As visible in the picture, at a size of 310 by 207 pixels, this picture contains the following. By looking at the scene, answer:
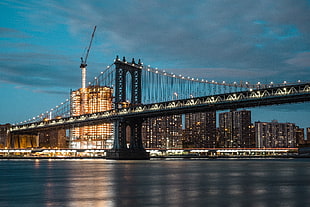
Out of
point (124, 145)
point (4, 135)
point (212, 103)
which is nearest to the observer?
point (212, 103)

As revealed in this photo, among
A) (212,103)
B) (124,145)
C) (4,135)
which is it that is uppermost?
(212,103)

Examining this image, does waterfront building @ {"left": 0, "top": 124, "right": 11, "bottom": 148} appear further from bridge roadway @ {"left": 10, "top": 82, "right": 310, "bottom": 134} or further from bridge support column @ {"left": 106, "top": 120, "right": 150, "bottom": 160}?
bridge support column @ {"left": 106, "top": 120, "right": 150, "bottom": 160}

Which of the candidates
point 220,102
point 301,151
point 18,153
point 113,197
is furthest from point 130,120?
point 301,151

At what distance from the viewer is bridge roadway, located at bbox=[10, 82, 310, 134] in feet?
245

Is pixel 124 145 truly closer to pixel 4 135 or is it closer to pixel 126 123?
pixel 126 123

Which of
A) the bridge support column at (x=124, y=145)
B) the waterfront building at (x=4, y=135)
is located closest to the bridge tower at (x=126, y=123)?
the bridge support column at (x=124, y=145)

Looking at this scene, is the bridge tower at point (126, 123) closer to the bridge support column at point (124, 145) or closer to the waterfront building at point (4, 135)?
the bridge support column at point (124, 145)

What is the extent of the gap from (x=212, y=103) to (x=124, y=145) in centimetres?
2470

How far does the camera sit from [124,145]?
102m

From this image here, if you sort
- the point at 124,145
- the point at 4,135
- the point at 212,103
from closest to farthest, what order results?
the point at 212,103
the point at 124,145
the point at 4,135

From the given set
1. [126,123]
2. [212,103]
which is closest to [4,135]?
→ [126,123]

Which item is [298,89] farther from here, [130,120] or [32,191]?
[32,191]

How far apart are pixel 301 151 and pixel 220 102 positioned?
3993 inches

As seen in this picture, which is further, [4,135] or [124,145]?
[4,135]
